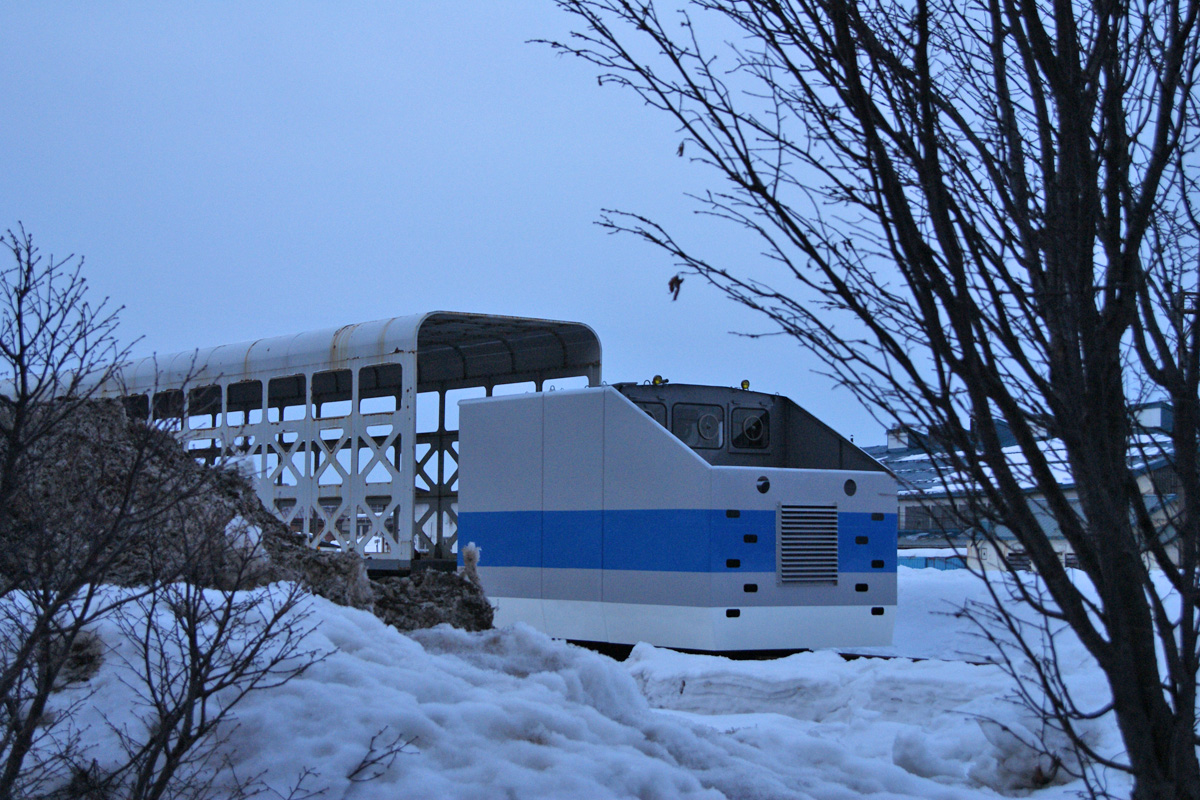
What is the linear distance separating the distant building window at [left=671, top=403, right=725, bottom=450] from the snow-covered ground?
354 centimetres

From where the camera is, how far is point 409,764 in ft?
13.5

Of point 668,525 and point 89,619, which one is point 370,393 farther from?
point 89,619

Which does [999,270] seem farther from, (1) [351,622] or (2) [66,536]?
(1) [351,622]

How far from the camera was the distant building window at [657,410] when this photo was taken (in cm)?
1054

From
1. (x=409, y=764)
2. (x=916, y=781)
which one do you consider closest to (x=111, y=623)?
(x=409, y=764)

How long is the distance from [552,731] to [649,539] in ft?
15.4

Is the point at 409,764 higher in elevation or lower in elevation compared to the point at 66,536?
lower

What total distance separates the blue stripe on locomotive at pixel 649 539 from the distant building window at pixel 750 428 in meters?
1.52

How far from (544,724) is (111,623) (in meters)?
1.79

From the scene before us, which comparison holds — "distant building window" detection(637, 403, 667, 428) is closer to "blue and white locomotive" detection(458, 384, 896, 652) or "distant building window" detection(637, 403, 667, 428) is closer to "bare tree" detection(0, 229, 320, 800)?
"blue and white locomotive" detection(458, 384, 896, 652)

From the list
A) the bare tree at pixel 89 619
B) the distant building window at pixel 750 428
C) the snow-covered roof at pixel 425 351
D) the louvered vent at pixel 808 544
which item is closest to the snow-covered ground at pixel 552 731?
the bare tree at pixel 89 619

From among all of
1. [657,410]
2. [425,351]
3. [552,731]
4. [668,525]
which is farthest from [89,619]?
[425,351]

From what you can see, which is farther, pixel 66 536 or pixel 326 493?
pixel 326 493

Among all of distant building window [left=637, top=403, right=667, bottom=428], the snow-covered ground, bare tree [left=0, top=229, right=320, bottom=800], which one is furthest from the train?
bare tree [left=0, top=229, right=320, bottom=800]
